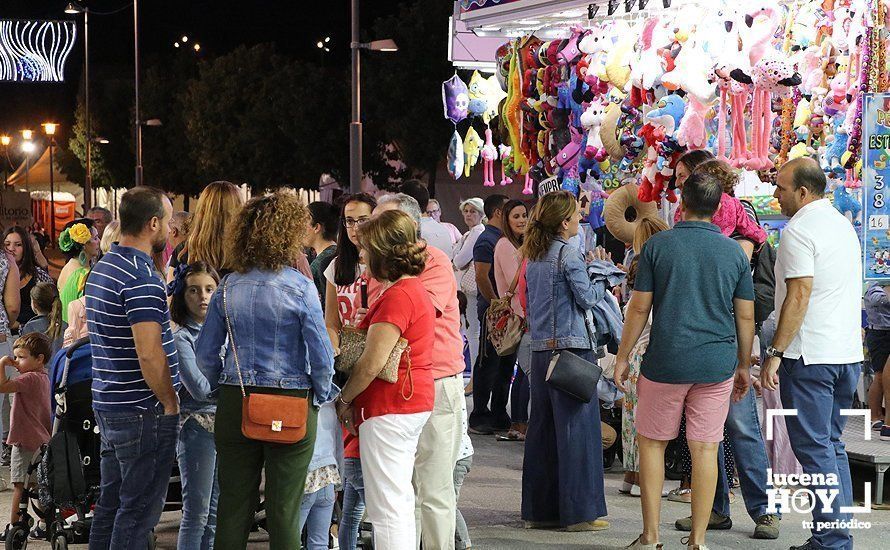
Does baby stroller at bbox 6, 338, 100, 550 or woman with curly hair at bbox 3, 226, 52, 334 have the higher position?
woman with curly hair at bbox 3, 226, 52, 334

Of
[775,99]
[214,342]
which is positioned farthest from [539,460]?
[775,99]

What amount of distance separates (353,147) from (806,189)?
572 inches

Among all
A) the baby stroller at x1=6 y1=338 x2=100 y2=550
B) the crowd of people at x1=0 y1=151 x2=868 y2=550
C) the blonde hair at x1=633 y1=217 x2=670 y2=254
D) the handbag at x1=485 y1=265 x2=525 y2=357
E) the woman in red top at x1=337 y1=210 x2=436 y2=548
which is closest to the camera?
the crowd of people at x1=0 y1=151 x2=868 y2=550

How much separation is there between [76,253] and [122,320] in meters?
3.56

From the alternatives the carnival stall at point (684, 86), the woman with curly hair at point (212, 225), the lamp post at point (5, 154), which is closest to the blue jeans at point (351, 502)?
the woman with curly hair at point (212, 225)

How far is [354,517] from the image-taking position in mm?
5949

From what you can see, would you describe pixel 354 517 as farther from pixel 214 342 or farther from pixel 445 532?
pixel 214 342

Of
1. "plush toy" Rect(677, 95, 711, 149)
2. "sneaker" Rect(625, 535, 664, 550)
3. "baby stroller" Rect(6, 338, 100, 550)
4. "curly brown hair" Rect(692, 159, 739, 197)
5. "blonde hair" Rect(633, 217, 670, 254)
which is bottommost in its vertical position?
"sneaker" Rect(625, 535, 664, 550)

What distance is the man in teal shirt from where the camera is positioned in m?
6.19

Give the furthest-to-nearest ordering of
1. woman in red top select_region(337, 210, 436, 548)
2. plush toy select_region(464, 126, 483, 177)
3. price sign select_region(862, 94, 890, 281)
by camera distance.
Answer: plush toy select_region(464, 126, 483, 177)
price sign select_region(862, 94, 890, 281)
woman in red top select_region(337, 210, 436, 548)

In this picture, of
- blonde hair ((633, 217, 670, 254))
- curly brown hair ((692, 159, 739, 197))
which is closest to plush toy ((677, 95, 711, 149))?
blonde hair ((633, 217, 670, 254))

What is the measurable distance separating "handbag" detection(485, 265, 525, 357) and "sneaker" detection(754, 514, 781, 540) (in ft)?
10.2

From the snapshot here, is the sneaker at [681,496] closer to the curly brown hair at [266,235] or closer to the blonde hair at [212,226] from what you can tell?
the blonde hair at [212,226]

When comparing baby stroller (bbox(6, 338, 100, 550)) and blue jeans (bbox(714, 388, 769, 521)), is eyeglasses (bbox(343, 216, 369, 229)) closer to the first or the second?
baby stroller (bbox(6, 338, 100, 550))
